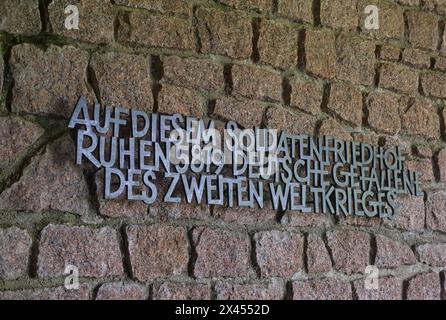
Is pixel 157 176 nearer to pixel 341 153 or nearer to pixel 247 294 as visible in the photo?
pixel 247 294

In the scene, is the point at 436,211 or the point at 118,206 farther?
the point at 436,211

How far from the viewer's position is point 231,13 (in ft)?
7.29

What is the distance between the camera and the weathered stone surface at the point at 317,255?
86.0 inches

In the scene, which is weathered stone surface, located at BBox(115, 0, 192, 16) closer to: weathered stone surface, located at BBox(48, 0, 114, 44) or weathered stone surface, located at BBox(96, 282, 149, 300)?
weathered stone surface, located at BBox(48, 0, 114, 44)

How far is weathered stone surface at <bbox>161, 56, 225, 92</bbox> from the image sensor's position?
6.77 ft

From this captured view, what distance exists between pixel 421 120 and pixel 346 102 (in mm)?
390

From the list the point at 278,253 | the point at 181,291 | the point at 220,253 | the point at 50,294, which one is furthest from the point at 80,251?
the point at 278,253

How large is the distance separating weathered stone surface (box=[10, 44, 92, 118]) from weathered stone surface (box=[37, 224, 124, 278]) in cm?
36

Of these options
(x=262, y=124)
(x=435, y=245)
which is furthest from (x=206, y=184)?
(x=435, y=245)

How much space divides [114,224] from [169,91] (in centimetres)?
47

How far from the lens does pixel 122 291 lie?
1.88 meters

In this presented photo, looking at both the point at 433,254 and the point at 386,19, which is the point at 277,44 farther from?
the point at 433,254

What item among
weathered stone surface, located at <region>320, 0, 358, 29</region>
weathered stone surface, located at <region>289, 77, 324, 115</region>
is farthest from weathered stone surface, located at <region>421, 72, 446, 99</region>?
weathered stone surface, located at <region>289, 77, 324, 115</region>
